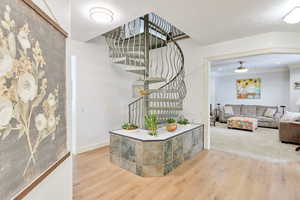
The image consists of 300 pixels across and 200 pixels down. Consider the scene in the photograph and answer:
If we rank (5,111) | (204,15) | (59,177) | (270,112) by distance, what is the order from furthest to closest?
(270,112), (204,15), (59,177), (5,111)

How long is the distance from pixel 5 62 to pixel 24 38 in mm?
197

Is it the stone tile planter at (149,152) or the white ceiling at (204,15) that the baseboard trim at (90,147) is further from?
the white ceiling at (204,15)

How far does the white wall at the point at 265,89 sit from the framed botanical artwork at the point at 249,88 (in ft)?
0.51

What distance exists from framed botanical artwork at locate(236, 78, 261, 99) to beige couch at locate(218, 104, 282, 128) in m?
0.66

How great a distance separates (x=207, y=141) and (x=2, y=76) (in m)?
4.07

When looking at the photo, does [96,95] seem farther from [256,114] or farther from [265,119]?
[256,114]

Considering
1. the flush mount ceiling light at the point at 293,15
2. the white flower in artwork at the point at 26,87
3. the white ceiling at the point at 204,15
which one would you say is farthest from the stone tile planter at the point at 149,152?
the flush mount ceiling light at the point at 293,15

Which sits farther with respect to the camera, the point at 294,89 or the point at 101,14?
the point at 294,89

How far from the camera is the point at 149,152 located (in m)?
2.40

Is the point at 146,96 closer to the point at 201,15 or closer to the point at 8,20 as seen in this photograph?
the point at 201,15

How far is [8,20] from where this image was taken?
69 centimetres

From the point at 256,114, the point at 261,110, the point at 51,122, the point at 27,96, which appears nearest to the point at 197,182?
the point at 51,122

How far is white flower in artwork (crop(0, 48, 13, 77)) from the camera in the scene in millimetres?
656

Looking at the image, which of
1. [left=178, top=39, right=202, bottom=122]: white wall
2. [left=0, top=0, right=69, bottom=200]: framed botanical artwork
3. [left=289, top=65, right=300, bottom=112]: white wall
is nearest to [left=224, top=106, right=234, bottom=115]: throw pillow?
[left=289, top=65, right=300, bottom=112]: white wall
